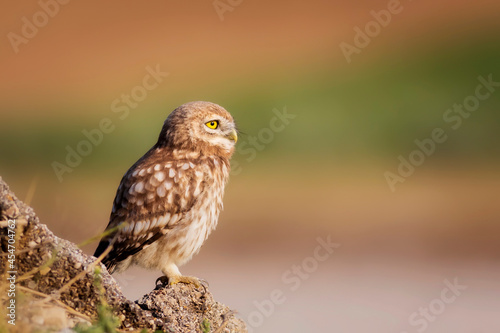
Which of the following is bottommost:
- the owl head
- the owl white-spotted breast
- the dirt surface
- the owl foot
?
the dirt surface

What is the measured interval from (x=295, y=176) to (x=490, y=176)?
3.11m

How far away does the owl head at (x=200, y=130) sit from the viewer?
576cm

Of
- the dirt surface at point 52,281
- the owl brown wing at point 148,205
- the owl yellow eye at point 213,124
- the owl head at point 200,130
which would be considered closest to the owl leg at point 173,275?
the owl brown wing at point 148,205

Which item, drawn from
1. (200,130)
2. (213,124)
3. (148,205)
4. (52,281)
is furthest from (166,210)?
(52,281)

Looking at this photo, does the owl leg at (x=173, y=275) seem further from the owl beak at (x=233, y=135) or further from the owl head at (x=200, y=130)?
the owl beak at (x=233, y=135)

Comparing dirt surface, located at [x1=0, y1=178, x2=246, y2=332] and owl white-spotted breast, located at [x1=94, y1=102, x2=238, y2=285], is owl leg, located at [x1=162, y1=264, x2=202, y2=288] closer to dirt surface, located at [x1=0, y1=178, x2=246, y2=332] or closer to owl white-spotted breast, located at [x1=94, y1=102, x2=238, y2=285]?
owl white-spotted breast, located at [x1=94, y1=102, x2=238, y2=285]

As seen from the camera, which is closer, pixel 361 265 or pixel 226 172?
pixel 226 172

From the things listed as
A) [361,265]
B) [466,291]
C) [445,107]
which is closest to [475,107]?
[445,107]

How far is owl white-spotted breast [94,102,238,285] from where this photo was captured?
532 centimetres

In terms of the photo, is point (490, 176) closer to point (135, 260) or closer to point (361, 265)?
point (361, 265)

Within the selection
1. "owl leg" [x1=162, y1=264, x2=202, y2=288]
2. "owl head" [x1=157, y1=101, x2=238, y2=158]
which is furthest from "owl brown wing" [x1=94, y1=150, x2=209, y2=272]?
"owl head" [x1=157, y1=101, x2=238, y2=158]

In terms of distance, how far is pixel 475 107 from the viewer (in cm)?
1491

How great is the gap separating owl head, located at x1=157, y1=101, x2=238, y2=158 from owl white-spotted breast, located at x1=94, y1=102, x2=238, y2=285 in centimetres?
1

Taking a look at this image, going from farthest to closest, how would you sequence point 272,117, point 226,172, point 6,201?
point 272,117 < point 226,172 < point 6,201
